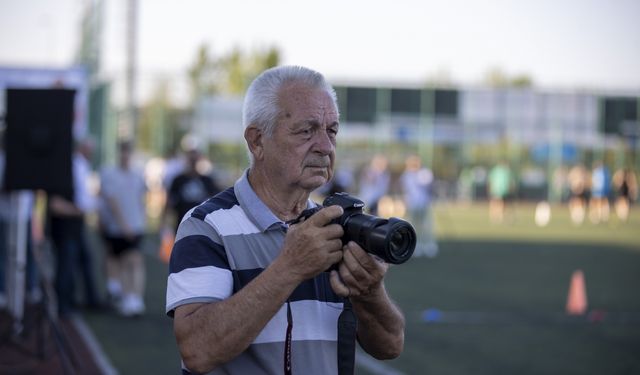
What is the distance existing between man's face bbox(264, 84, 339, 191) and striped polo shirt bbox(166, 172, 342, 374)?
158 mm

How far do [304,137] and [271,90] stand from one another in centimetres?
19

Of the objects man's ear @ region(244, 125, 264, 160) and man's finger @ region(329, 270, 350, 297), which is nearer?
man's finger @ region(329, 270, 350, 297)

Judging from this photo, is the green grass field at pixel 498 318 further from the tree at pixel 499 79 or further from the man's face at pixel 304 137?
the tree at pixel 499 79

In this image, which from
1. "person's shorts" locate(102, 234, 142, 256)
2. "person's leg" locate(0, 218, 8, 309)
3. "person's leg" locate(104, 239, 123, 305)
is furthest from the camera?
"person's leg" locate(0, 218, 8, 309)

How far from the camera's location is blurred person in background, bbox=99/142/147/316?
434 inches

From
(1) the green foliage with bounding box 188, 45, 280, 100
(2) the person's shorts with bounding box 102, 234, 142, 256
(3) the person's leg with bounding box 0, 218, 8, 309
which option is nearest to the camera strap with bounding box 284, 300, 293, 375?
(2) the person's shorts with bounding box 102, 234, 142, 256

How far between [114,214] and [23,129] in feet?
9.99

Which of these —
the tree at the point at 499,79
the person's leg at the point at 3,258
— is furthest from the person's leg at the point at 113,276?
the tree at the point at 499,79

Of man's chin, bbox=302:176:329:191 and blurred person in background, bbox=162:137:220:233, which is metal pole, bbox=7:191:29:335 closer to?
blurred person in background, bbox=162:137:220:233

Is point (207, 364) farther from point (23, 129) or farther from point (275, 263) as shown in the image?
point (23, 129)

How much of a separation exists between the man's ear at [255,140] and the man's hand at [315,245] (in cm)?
52

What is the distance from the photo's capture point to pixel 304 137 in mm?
2805

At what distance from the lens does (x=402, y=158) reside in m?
49.9

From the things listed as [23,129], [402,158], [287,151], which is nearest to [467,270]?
[23,129]
